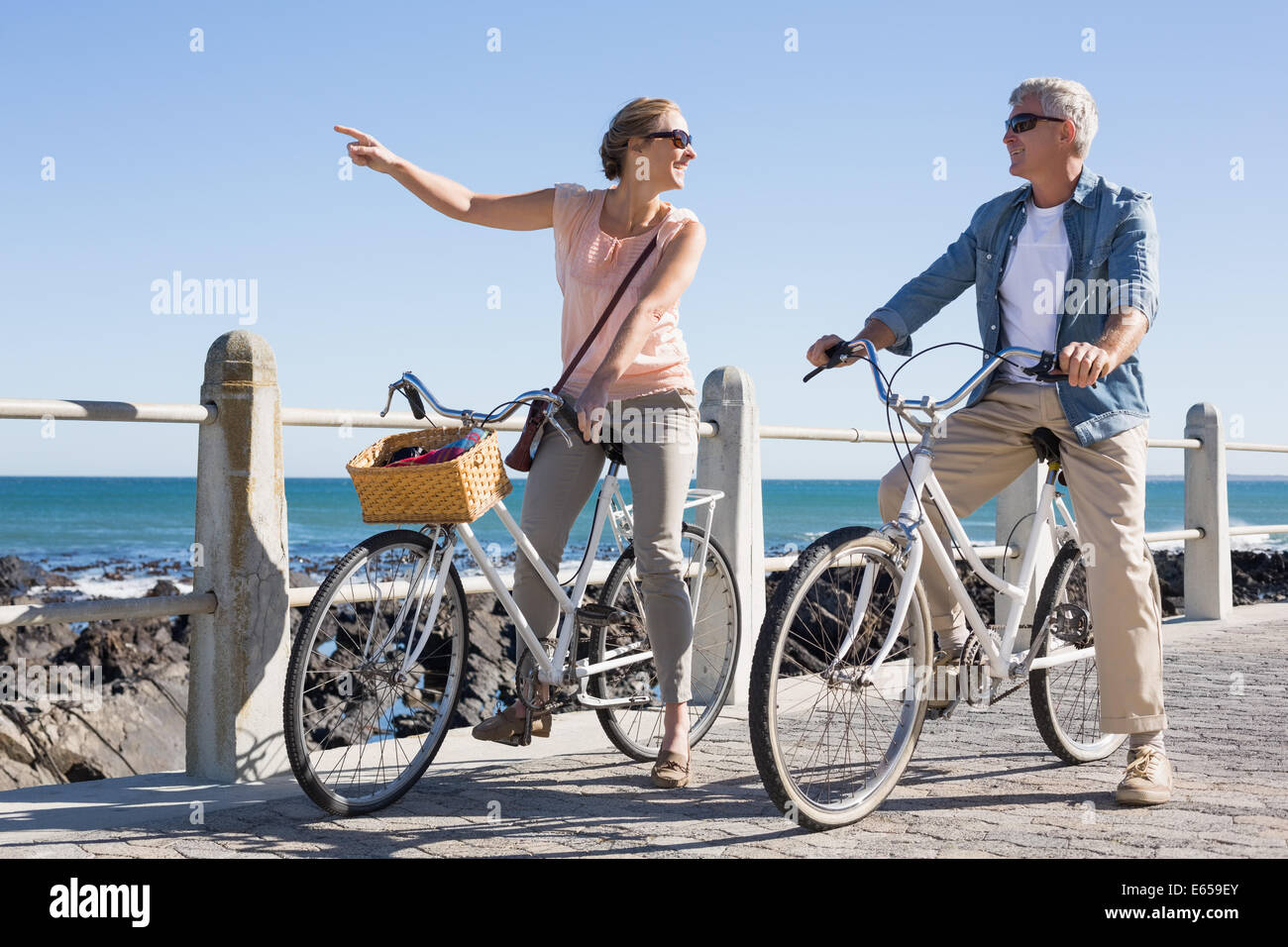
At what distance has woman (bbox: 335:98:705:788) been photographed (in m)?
3.85

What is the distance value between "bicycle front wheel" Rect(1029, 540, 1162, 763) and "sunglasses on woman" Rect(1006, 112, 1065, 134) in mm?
1352

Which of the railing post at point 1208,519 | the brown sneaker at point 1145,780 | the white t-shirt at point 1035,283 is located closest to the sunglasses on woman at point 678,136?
the white t-shirt at point 1035,283

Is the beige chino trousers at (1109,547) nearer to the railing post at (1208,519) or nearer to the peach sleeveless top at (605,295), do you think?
the peach sleeveless top at (605,295)

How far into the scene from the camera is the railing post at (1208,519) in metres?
8.94

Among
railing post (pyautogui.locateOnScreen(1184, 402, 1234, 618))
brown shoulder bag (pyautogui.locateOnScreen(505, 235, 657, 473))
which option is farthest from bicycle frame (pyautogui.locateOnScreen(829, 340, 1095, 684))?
railing post (pyautogui.locateOnScreen(1184, 402, 1234, 618))

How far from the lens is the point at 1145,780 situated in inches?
146

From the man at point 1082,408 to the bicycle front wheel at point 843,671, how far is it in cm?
22

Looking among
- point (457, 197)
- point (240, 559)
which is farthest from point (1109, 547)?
point (240, 559)

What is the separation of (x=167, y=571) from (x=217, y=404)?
1328 inches

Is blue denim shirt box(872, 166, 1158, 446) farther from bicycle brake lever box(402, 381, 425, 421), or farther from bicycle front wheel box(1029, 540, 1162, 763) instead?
bicycle brake lever box(402, 381, 425, 421)

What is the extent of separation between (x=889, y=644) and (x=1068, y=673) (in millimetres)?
1376

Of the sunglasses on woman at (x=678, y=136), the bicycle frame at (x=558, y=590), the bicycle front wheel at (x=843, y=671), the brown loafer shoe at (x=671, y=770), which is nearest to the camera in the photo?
the bicycle front wheel at (x=843, y=671)
